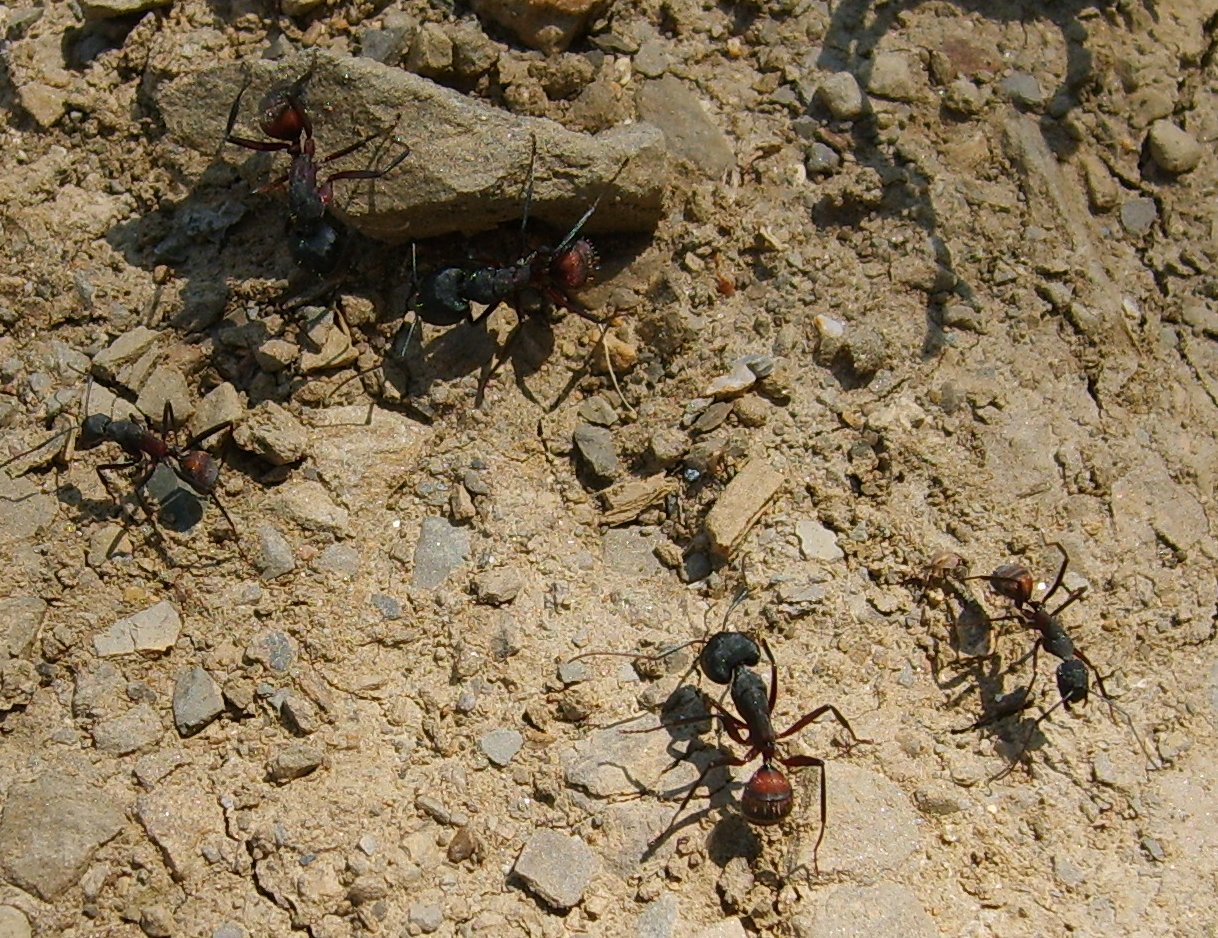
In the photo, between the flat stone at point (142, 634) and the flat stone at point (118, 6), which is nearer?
the flat stone at point (142, 634)

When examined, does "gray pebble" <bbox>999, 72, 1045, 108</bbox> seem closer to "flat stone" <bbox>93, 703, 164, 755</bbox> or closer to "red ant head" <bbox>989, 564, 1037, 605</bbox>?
A: "red ant head" <bbox>989, 564, 1037, 605</bbox>

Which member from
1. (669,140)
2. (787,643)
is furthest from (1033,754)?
(669,140)

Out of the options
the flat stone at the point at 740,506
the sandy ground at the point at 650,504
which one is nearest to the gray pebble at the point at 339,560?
the sandy ground at the point at 650,504

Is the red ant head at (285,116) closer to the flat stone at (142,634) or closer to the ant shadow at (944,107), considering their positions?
the flat stone at (142,634)

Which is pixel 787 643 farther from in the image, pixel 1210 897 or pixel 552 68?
pixel 552 68

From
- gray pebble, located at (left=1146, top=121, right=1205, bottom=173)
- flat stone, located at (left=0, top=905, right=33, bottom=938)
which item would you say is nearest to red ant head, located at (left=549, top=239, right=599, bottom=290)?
gray pebble, located at (left=1146, top=121, right=1205, bottom=173)

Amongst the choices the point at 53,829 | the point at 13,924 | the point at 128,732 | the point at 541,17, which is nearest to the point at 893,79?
the point at 541,17
